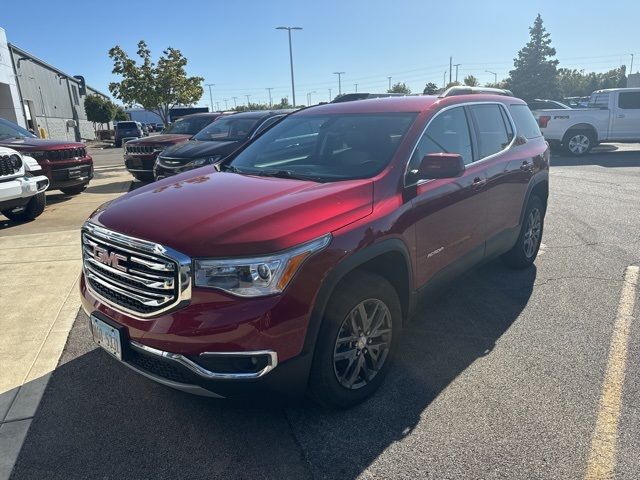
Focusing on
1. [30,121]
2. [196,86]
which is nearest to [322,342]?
[196,86]

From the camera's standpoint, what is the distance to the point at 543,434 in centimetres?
271

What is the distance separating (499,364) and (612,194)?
7751 mm

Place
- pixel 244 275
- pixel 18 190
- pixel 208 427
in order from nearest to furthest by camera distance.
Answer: pixel 244 275 → pixel 208 427 → pixel 18 190

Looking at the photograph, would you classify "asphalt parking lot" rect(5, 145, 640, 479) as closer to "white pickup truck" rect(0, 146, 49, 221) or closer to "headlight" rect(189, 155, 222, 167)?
"white pickup truck" rect(0, 146, 49, 221)

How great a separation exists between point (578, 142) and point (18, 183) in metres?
16.2

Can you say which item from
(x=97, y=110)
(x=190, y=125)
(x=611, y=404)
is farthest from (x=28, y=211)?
(x=97, y=110)

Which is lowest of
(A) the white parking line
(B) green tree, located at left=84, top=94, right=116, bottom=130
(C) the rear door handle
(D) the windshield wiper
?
(A) the white parking line

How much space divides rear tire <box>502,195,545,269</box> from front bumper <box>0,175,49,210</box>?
22.5 ft

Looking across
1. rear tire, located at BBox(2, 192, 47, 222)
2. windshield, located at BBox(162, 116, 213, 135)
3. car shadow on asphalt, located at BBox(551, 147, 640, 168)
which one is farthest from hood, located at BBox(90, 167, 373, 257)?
car shadow on asphalt, located at BBox(551, 147, 640, 168)

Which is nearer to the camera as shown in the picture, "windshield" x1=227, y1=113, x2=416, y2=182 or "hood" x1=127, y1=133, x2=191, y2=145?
"windshield" x1=227, y1=113, x2=416, y2=182

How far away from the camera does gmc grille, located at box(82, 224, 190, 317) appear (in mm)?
2398

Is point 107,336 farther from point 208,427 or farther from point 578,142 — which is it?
point 578,142

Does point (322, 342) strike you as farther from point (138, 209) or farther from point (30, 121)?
point (30, 121)

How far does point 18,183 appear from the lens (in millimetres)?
7219
